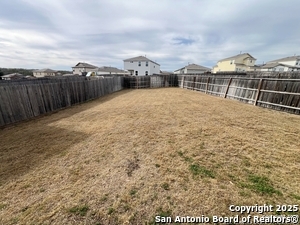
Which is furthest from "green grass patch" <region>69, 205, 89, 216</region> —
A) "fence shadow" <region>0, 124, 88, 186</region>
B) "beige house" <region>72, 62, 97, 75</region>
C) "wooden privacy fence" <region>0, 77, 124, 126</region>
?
"beige house" <region>72, 62, 97, 75</region>

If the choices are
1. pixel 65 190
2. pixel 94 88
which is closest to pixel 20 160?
pixel 65 190

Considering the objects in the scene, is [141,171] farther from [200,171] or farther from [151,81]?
[151,81]

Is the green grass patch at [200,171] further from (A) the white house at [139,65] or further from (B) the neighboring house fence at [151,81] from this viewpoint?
(A) the white house at [139,65]

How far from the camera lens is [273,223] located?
70.2 inches

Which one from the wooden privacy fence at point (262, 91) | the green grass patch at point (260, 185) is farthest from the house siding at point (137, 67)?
the green grass patch at point (260, 185)

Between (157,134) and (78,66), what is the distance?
52347 millimetres

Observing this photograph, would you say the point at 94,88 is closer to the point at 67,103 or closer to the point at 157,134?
the point at 67,103

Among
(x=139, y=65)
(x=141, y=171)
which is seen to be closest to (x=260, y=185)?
(x=141, y=171)

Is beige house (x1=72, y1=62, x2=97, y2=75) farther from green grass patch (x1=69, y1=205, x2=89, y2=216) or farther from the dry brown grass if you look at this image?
green grass patch (x1=69, y1=205, x2=89, y2=216)

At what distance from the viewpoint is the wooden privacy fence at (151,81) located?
803 inches

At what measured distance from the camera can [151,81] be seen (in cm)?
2109

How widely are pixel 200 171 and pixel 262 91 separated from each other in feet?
25.8

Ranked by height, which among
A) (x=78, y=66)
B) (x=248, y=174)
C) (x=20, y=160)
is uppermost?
(x=78, y=66)

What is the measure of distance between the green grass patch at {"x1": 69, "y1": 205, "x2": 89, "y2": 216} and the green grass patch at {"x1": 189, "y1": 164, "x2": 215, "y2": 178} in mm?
1885
